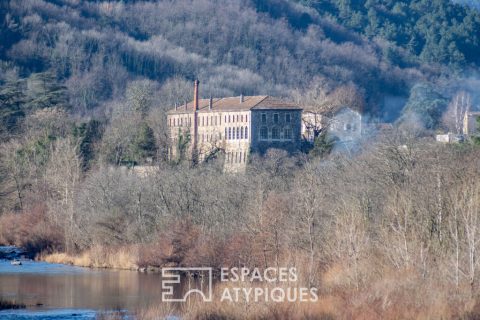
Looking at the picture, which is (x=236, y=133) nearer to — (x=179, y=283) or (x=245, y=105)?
(x=245, y=105)

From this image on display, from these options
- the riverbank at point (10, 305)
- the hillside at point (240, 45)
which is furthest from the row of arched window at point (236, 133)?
the riverbank at point (10, 305)

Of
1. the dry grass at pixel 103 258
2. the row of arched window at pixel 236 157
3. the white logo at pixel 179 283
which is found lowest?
the dry grass at pixel 103 258

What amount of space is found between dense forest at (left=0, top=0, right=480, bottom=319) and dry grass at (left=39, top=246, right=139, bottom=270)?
0.09m

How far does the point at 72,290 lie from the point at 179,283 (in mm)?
3792

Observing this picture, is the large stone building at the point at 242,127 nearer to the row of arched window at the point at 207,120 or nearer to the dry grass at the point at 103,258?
the row of arched window at the point at 207,120

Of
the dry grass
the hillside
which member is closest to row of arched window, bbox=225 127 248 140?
the hillside

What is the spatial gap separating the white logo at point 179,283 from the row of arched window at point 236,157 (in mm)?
31415

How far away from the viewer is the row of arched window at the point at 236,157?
74.0 m

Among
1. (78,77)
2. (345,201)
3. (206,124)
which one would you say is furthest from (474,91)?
(345,201)

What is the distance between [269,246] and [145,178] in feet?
52.9

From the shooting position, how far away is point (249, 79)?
412ft

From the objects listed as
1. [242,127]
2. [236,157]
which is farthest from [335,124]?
[236,157]

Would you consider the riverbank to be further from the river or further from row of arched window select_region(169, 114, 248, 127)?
row of arched window select_region(169, 114, 248, 127)

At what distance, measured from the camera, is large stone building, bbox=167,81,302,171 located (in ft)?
250
